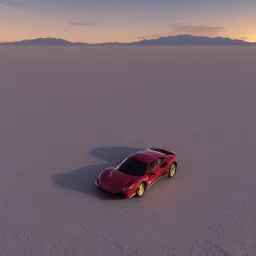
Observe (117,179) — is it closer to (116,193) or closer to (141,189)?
(116,193)

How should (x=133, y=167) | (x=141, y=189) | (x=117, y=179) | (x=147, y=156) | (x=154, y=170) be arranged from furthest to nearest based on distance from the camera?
(x=147, y=156) < (x=154, y=170) < (x=133, y=167) < (x=141, y=189) < (x=117, y=179)

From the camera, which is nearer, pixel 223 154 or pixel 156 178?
pixel 156 178

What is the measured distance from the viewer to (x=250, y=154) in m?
13.0

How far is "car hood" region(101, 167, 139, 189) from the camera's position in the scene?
923 cm

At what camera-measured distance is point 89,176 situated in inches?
425

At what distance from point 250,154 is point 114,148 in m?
6.15

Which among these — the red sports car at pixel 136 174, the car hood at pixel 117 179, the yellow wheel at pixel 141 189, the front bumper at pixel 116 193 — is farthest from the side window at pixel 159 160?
the front bumper at pixel 116 193

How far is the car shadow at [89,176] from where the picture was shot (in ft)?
32.3

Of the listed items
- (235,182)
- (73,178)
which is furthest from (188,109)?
(73,178)

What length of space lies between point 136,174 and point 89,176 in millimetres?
2111

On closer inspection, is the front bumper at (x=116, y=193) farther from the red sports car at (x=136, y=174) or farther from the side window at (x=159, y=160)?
the side window at (x=159, y=160)

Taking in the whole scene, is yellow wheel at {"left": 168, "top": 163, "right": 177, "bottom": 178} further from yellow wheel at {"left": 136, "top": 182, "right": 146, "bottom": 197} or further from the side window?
yellow wheel at {"left": 136, "top": 182, "right": 146, "bottom": 197}

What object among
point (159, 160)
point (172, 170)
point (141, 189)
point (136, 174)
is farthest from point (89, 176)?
point (172, 170)

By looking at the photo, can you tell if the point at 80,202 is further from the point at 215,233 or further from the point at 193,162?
the point at 193,162
